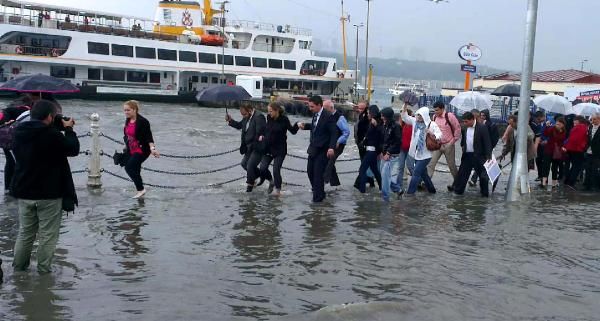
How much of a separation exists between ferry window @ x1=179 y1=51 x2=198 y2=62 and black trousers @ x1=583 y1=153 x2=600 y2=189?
43.2 meters

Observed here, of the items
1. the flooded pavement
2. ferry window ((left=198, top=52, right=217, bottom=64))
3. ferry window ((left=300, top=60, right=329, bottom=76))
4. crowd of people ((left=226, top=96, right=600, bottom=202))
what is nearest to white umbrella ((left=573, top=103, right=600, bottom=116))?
crowd of people ((left=226, top=96, right=600, bottom=202))

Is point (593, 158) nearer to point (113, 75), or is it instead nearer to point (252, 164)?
point (252, 164)

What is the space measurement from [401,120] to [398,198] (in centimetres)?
126

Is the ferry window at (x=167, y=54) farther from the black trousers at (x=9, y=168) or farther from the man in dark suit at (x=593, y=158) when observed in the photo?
the black trousers at (x=9, y=168)

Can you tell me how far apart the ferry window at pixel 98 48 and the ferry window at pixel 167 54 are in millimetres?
4474

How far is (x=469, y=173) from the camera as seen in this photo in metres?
10.5

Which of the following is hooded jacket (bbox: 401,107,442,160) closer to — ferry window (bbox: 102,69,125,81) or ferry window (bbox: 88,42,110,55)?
ferry window (bbox: 88,42,110,55)

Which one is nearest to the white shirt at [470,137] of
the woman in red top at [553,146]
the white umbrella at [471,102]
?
the woman in red top at [553,146]

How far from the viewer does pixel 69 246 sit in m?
6.36

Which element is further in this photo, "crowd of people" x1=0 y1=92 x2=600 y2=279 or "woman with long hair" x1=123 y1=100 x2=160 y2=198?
"crowd of people" x1=0 y1=92 x2=600 y2=279

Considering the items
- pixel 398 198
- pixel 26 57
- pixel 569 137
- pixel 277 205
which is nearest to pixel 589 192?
pixel 569 137

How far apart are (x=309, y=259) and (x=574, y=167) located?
7657 mm

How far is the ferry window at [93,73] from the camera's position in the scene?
4693cm

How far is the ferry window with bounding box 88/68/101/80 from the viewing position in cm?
4693
